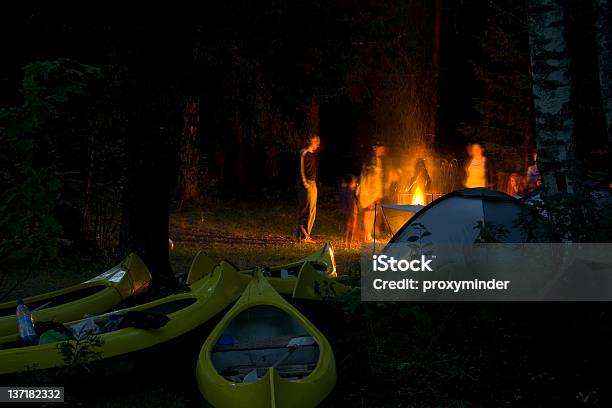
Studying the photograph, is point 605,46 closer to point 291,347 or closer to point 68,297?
point 291,347

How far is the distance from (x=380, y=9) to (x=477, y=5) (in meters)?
5.61

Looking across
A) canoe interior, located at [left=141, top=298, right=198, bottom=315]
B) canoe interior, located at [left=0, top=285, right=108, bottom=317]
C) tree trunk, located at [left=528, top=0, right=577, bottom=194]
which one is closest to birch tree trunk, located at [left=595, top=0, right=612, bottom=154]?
tree trunk, located at [left=528, top=0, right=577, bottom=194]

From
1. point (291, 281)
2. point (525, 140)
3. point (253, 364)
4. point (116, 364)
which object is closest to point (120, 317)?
point (116, 364)

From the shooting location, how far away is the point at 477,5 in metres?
26.9

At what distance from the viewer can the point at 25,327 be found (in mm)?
6617

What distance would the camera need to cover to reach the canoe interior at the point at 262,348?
6.16 metres

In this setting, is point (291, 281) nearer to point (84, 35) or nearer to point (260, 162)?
point (84, 35)

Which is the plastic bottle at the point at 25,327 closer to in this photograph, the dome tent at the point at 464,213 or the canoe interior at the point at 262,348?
the canoe interior at the point at 262,348

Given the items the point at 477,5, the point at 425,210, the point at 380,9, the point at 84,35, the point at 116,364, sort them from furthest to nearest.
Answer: the point at 477,5, the point at 380,9, the point at 425,210, the point at 84,35, the point at 116,364

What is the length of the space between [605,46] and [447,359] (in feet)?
12.2

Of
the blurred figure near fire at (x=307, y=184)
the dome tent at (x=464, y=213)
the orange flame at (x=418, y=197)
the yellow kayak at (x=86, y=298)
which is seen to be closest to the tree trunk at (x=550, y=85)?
the dome tent at (x=464, y=213)

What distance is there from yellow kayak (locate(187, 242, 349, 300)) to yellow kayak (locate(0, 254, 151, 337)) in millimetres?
683

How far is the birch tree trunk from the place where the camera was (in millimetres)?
7844

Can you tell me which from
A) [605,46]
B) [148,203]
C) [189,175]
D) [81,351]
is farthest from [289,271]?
[189,175]
